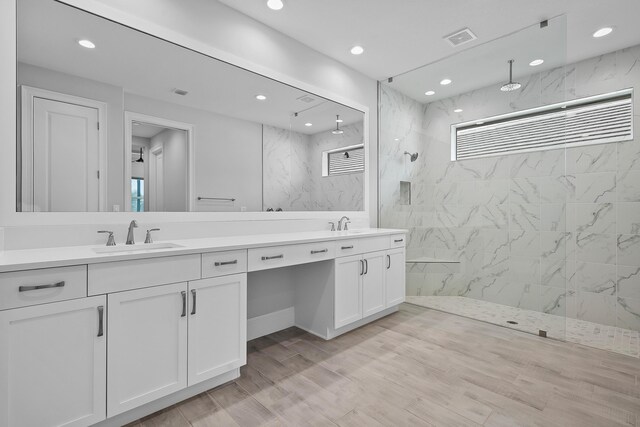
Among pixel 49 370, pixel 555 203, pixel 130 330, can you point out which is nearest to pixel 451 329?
pixel 555 203

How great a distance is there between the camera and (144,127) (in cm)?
206

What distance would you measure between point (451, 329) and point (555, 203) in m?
1.49

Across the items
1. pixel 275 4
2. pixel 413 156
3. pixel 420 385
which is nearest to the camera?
pixel 420 385

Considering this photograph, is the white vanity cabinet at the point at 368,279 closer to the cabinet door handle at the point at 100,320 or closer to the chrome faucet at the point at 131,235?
the chrome faucet at the point at 131,235

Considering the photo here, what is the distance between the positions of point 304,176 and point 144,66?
4.95ft

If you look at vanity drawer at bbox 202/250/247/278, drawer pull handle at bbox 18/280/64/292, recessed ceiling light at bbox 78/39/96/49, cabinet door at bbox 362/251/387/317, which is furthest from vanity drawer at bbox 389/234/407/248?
recessed ceiling light at bbox 78/39/96/49

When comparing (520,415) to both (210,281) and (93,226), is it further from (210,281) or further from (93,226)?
(93,226)

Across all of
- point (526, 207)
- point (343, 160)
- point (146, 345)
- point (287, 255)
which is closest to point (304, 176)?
point (343, 160)

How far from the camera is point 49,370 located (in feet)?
4.34

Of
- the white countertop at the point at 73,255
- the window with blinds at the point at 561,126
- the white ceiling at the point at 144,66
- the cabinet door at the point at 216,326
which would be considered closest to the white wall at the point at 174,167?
the white ceiling at the point at 144,66

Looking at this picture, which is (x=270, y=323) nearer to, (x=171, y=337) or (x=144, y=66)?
(x=171, y=337)

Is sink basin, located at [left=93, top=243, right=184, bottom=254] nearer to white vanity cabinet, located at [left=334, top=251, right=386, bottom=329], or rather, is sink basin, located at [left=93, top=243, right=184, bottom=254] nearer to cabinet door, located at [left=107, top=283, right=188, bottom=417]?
cabinet door, located at [left=107, top=283, right=188, bottom=417]

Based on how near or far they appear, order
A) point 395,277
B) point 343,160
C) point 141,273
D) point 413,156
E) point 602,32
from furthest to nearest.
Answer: point 413,156 → point 343,160 → point 395,277 → point 602,32 → point 141,273

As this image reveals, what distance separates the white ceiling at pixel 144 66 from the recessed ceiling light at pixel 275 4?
20.2 inches
